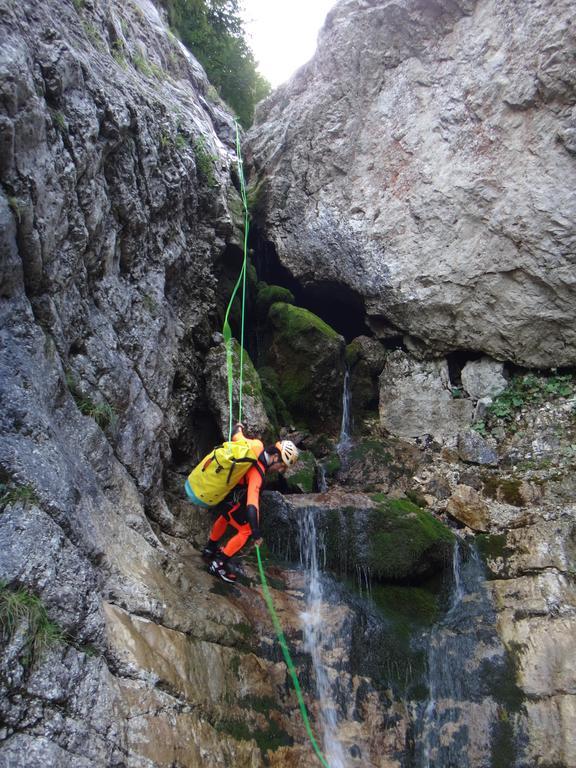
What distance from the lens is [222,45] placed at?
1567cm

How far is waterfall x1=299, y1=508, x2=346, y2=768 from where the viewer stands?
5.11 m

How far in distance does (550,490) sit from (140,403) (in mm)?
6330

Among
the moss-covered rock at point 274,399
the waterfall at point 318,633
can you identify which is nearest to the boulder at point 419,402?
the moss-covered rock at point 274,399

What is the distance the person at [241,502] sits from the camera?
18.2 ft

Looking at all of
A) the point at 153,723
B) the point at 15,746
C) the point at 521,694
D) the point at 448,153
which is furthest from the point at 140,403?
the point at 448,153

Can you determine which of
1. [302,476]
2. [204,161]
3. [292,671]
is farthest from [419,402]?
[292,671]

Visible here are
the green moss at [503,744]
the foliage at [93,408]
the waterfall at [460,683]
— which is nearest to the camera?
the foliage at [93,408]

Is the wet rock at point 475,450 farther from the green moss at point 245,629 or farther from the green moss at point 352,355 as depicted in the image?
the green moss at point 245,629

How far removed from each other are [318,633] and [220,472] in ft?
7.64

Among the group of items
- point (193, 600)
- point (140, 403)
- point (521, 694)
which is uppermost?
point (140, 403)

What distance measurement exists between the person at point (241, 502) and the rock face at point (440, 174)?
18.8 feet

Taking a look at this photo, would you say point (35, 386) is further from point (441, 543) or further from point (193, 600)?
point (441, 543)

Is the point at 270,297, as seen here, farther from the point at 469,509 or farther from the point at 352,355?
the point at 469,509

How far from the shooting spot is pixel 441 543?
695 cm
